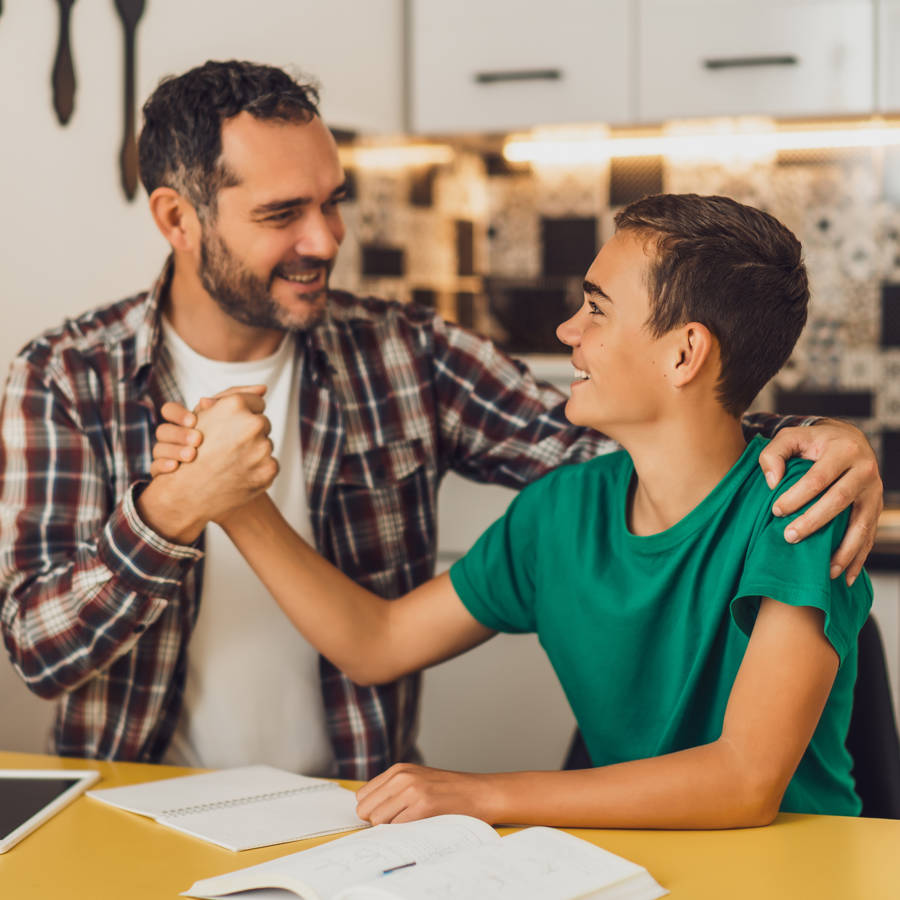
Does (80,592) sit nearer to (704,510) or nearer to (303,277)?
(303,277)

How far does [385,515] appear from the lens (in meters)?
1.65

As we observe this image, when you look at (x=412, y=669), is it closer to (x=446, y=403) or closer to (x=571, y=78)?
(x=446, y=403)

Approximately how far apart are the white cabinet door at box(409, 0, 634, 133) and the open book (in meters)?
2.07

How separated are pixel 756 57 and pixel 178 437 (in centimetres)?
182

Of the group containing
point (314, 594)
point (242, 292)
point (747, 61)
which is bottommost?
point (314, 594)

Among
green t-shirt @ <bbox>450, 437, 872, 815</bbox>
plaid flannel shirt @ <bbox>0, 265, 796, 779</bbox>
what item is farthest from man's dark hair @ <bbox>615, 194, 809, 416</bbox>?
plaid flannel shirt @ <bbox>0, 265, 796, 779</bbox>

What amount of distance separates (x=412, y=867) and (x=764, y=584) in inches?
16.6

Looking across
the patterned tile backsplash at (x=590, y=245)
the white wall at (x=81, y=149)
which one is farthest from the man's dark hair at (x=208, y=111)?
the patterned tile backsplash at (x=590, y=245)

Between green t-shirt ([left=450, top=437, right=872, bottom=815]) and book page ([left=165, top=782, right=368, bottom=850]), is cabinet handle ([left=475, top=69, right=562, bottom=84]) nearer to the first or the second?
green t-shirt ([left=450, top=437, right=872, bottom=815])

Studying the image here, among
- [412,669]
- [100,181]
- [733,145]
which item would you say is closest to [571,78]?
[733,145]

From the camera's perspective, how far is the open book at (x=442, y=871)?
862 mm

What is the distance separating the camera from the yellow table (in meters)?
0.93

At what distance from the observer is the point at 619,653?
1259mm

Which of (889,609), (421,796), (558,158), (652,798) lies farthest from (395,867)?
(558,158)
